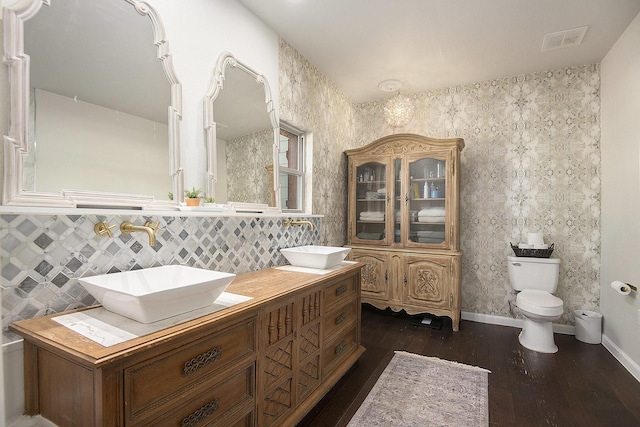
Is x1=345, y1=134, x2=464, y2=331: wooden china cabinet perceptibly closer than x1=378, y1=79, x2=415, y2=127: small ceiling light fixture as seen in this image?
Yes

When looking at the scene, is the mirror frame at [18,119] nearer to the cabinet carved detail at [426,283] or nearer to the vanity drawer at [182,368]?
the vanity drawer at [182,368]

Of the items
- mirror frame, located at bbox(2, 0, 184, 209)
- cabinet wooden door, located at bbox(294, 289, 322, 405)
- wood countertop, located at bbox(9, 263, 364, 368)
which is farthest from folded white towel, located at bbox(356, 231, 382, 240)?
mirror frame, located at bbox(2, 0, 184, 209)

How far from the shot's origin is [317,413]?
1.81m

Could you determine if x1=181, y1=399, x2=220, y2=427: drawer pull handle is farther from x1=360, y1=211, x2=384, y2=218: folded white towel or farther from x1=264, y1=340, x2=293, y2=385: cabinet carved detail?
x1=360, y1=211, x2=384, y2=218: folded white towel

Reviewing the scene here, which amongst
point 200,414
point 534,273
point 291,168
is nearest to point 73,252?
point 200,414

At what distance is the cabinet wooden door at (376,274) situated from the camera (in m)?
3.39

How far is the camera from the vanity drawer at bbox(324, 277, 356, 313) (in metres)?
1.99

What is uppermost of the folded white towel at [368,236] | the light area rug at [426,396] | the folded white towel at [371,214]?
the folded white towel at [371,214]

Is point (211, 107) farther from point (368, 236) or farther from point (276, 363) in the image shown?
point (368, 236)

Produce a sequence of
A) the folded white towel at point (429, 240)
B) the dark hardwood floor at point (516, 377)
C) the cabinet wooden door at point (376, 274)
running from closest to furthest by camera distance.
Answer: the dark hardwood floor at point (516, 377)
the folded white towel at point (429, 240)
the cabinet wooden door at point (376, 274)

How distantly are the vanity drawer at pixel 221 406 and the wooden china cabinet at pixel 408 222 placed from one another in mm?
2223

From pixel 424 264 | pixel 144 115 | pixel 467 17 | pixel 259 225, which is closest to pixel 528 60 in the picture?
pixel 467 17

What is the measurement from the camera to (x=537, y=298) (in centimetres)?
271

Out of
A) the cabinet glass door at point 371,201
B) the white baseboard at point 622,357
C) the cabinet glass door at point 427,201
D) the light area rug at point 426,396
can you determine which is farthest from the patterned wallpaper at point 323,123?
the white baseboard at point 622,357
